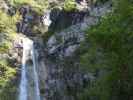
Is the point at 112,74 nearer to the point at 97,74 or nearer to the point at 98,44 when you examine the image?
the point at 98,44

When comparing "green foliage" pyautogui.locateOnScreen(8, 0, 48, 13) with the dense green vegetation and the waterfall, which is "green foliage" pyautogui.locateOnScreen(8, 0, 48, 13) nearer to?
the waterfall

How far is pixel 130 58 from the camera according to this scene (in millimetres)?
16859

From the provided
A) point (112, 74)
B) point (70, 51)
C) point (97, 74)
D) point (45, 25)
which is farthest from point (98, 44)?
point (45, 25)

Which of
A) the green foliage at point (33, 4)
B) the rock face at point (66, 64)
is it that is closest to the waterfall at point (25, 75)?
the rock face at point (66, 64)

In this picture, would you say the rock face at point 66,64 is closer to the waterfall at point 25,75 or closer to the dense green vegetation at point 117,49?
the waterfall at point 25,75

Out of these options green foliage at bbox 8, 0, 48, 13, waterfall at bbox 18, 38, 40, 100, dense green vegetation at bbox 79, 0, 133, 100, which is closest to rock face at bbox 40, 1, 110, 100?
waterfall at bbox 18, 38, 40, 100

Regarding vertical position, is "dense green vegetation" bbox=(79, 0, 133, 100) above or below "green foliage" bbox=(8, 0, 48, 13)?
below

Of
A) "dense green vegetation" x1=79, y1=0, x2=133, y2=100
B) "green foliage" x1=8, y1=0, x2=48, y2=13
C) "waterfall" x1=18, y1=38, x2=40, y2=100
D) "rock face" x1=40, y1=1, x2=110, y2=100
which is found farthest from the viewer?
"green foliage" x1=8, y1=0, x2=48, y2=13

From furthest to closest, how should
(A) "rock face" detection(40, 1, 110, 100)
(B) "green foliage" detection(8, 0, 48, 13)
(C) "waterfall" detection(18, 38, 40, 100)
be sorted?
(B) "green foliage" detection(8, 0, 48, 13) → (C) "waterfall" detection(18, 38, 40, 100) → (A) "rock face" detection(40, 1, 110, 100)

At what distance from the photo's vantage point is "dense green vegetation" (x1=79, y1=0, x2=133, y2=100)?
17156 millimetres

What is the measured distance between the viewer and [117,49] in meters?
18.0

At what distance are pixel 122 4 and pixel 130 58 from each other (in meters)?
2.76

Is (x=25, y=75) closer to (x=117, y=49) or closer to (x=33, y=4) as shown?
(x=33, y=4)

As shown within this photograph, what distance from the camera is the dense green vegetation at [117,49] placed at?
56.3 feet
